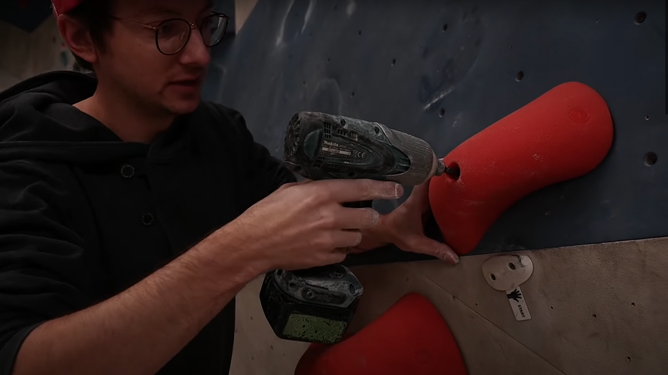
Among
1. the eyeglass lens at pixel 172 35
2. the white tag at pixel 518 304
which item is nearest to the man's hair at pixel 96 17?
the eyeglass lens at pixel 172 35

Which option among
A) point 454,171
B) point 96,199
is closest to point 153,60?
point 96,199

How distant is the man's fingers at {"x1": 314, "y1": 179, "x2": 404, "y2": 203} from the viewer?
0.83 meters

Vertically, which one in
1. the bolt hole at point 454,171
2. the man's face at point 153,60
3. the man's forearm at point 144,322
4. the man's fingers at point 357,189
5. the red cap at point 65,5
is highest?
the red cap at point 65,5

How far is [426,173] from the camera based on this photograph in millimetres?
937

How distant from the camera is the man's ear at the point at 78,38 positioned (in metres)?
1.05

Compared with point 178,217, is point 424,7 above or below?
above

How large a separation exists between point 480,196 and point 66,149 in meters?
0.82

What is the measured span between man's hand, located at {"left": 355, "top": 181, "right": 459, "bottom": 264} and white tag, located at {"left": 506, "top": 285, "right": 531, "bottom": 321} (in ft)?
0.45

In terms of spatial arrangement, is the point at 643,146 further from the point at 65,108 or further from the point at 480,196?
the point at 65,108

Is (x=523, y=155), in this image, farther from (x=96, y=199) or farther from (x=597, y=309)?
(x=96, y=199)

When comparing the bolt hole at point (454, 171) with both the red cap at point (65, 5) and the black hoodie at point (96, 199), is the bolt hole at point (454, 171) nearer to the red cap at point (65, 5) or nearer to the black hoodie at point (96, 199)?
the black hoodie at point (96, 199)

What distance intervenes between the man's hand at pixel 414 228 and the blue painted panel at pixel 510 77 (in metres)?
0.06

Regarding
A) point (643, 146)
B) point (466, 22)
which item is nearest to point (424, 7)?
point (466, 22)

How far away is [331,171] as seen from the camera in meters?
0.86
